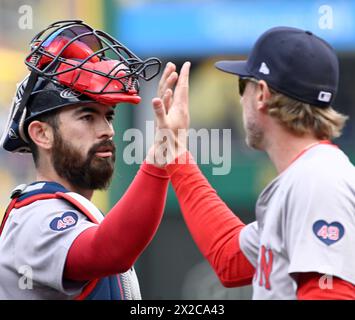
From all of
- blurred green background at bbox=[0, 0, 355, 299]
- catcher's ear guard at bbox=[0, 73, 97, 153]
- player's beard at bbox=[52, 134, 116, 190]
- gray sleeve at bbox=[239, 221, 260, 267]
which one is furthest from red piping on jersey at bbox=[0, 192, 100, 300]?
blurred green background at bbox=[0, 0, 355, 299]

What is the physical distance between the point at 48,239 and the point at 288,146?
846 mm

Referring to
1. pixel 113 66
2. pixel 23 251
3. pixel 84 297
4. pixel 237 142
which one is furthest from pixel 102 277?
pixel 237 142

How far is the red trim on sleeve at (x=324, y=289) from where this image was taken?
239cm

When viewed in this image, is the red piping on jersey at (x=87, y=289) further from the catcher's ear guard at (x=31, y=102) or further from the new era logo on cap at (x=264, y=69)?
the new era logo on cap at (x=264, y=69)

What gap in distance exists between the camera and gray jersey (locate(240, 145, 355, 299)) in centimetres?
242

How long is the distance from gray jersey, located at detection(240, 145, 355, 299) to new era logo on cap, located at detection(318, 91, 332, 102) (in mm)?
152

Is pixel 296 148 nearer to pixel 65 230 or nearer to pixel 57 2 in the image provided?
pixel 65 230

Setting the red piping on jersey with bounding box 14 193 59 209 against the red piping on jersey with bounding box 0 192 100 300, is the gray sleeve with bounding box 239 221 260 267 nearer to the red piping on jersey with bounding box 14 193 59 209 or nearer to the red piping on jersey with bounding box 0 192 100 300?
the red piping on jersey with bounding box 0 192 100 300

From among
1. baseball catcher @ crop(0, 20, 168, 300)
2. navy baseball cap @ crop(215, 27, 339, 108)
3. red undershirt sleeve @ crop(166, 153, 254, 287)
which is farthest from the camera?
red undershirt sleeve @ crop(166, 153, 254, 287)

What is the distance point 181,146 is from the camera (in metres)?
2.89

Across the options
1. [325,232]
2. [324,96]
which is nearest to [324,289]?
[325,232]

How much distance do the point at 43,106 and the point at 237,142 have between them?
19.5ft

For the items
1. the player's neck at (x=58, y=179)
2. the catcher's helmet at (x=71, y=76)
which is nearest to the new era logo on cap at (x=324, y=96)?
the catcher's helmet at (x=71, y=76)

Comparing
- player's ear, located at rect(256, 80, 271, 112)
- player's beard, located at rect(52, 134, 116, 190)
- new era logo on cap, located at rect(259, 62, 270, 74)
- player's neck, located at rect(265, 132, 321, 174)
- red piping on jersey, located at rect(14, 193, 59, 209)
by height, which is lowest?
red piping on jersey, located at rect(14, 193, 59, 209)
